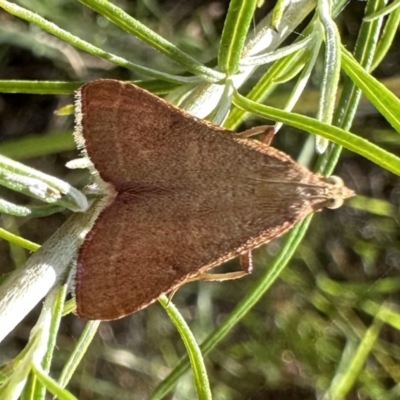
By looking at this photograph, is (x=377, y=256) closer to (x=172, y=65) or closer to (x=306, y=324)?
(x=306, y=324)

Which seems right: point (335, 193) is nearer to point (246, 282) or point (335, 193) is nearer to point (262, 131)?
point (262, 131)

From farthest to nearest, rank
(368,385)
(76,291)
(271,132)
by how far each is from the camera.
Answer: (368,385), (271,132), (76,291)

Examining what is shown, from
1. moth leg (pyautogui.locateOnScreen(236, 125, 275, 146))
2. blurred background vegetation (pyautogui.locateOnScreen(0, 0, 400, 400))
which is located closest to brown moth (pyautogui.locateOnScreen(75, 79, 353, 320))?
moth leg (pyautogui.locateOnScreen(236, 125, 275, 146))

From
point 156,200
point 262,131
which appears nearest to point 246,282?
point 262,131

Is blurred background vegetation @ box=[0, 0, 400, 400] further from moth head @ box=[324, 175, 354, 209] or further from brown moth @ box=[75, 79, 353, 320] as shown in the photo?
brown moth @ box=[75, 79, 353, 320]

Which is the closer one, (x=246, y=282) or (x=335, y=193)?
(x=335, y=193)

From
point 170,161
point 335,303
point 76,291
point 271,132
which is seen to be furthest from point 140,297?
point 335,303

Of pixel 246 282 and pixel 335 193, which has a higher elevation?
pixel 335 193
